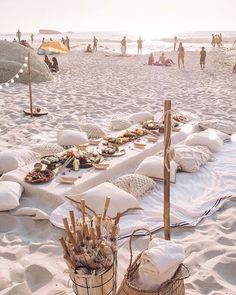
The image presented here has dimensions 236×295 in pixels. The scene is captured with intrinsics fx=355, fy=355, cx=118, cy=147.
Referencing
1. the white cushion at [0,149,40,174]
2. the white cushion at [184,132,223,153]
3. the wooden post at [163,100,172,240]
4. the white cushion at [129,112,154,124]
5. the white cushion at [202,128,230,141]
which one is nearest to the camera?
the wooden post at [163,100,172,240]

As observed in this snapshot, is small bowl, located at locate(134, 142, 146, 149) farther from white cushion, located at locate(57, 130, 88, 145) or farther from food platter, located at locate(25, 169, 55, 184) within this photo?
food platter, located at locate(25, 169, 55, 184)

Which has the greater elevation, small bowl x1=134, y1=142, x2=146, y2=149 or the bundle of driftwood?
the bundle of driftwood

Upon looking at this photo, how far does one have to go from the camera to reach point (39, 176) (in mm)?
5410

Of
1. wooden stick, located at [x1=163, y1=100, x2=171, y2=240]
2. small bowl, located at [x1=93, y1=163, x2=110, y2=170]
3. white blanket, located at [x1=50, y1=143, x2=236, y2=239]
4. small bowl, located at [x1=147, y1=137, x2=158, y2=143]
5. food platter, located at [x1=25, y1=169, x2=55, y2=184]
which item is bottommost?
white blanket, located at [x1=50, y1=143, x2=236, y2=239]

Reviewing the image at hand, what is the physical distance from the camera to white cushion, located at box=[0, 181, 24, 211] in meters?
4.85

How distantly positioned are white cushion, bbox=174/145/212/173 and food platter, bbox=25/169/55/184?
2.19m

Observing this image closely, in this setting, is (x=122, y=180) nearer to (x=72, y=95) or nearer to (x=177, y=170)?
(x=177, y=170)

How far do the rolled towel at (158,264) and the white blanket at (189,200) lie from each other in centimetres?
147

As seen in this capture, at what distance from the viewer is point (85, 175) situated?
18.4ft

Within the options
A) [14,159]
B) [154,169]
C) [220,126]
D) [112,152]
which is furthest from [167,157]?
[220,126]

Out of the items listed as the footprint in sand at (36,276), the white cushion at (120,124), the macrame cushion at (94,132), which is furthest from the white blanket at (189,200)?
the white cushion at (120,124)

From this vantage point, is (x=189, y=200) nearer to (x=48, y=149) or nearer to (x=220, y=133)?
(x=48, y=149)

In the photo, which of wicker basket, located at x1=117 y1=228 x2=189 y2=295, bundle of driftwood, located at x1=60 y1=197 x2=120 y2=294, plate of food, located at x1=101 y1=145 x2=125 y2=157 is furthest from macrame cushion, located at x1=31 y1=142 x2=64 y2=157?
wicker basket, located at x1=117 y1=228 x2=189 y2=295

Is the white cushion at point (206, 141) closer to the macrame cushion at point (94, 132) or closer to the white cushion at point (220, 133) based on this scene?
the white cushion at point (220, 133)
